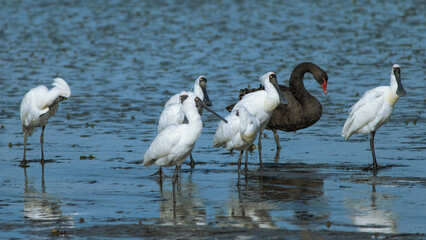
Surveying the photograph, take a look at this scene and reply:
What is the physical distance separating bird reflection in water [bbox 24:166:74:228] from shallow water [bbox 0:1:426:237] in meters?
0.03

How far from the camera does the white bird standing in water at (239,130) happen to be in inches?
464

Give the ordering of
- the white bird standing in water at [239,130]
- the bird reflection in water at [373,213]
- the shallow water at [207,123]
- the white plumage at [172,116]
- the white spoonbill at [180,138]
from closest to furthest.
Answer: the bird reflection in water at [373,213]
the shallow water at [207,123]
the white spoonbill at [180,138]
the white bird standing in water at [239,130]
the white plumage at [172,116]

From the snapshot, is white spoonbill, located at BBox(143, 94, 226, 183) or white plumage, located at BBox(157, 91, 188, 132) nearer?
white spoonbill, located at BBox(143, 94, 226, 183)

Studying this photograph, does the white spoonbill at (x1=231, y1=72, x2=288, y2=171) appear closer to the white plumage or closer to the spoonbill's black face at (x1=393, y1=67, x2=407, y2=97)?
the white plumage

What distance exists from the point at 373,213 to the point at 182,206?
2.44 metres

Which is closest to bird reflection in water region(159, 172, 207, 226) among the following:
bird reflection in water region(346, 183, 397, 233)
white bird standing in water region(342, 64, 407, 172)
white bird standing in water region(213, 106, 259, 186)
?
white bird standing in water region(213, 106, 259, 186)

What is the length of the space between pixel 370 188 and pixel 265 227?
273 centimetres

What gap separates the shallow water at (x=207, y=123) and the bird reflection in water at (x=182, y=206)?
27 mm

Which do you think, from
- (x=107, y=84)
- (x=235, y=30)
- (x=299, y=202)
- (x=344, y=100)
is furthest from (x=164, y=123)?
(x=235, y=30)

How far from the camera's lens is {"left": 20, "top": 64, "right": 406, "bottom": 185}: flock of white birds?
11055 mm

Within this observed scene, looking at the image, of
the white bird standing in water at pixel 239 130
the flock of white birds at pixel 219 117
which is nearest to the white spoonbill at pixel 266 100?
the flock of white birds at pixel 219 117

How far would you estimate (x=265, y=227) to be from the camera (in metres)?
9.31

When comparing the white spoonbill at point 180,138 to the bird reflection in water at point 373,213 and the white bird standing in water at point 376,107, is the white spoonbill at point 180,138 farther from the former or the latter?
the white bird standing in water at point 376,107

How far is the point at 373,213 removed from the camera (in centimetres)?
993
